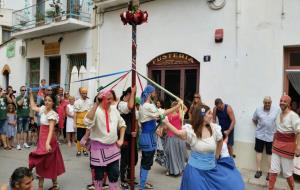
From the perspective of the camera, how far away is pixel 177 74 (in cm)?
1080

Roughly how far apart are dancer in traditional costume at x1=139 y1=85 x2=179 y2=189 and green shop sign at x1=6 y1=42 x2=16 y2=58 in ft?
43.9

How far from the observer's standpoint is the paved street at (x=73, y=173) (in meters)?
7.24

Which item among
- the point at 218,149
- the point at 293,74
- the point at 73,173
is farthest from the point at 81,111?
the point at 218,149

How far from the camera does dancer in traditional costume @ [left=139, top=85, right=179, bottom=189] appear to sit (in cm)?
639

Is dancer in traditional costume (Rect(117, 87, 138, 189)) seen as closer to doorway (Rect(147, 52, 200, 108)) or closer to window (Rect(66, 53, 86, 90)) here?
doorway (Rect(147, 52, 200, 108))

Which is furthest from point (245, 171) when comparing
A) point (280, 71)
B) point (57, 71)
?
point (57, 71)

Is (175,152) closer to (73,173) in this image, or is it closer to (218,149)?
(73,173)

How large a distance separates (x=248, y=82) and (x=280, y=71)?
2.59 feet

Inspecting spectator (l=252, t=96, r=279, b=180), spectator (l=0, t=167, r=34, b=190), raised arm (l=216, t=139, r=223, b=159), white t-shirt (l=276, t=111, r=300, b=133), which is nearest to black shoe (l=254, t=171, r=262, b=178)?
spectator (l=252, t=96, r=279, b=180)

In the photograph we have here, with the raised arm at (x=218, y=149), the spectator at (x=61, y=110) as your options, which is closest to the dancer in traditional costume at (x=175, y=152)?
the raised arm at (x=218, y=149)

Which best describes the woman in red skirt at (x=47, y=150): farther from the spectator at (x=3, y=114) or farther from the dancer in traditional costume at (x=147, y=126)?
the spectator at (x=3, y=114)

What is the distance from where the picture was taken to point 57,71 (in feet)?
52.4

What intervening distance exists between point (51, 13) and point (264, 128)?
9.78 m

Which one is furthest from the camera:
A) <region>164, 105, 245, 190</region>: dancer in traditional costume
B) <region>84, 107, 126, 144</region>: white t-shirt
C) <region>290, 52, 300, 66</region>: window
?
<region>290, 52, 300, 66</region>: window
